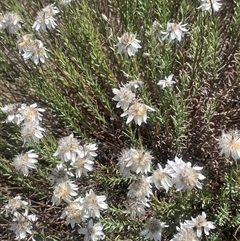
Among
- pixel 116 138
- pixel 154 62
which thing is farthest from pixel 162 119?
pixel 116 138

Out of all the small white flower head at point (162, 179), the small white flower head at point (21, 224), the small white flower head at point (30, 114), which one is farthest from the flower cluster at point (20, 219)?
the small white flower head at point (162, 179)

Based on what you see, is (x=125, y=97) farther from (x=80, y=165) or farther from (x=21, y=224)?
(x=21, y=224)

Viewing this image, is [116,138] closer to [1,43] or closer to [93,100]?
[93,100]

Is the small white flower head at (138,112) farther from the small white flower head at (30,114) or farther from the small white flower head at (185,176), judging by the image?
the small white flower head at (30,114)

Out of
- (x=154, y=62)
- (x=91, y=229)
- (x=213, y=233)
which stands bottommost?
(x=213, y=233)

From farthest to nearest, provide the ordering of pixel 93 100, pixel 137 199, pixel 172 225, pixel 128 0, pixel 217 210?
pixel 93 100
pixel 128 0
pixel 217 210
pixel 172 225
pixel 137 199

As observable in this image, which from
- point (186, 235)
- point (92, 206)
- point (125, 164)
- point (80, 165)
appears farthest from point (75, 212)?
point (186, 235)

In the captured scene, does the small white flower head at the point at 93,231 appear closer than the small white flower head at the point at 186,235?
No

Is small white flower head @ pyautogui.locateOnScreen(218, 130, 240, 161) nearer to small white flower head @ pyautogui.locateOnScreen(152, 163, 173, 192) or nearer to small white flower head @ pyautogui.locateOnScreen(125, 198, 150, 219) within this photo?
small white flower head @ pyautogui.locateOnScreen(152, 163, 173, 192)
